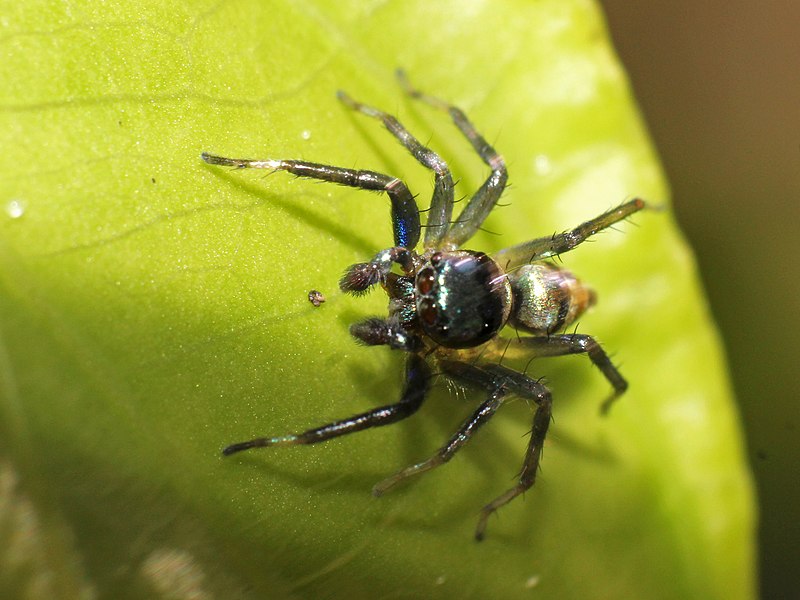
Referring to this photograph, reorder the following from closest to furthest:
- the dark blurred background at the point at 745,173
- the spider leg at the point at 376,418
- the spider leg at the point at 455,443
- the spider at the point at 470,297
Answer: the spider leg at the point at 376,418, the spider leg at the point at 455,443, the spider at the point at 470,297, the dark blurred background at the point at 745,173

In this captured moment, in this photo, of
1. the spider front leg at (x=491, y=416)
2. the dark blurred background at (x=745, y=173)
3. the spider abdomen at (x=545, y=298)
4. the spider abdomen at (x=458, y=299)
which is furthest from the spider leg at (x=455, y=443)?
the dark blurred background at (x=745, y=173)

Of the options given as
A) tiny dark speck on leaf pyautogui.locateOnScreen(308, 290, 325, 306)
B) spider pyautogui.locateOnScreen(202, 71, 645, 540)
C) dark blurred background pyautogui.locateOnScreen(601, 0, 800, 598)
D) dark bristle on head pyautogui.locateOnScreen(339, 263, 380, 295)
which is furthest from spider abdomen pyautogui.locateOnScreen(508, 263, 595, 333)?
dark blurred background pyautogui.locateOnScreen(601, 0, 800, 598)

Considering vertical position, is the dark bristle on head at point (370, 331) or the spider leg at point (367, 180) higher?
the spider leg at point (367, 180)

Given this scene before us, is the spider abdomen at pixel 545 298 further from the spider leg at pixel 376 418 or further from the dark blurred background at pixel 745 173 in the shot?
the dark blurred background at pixel 745 173

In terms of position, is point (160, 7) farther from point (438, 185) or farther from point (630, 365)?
point (630, 365)

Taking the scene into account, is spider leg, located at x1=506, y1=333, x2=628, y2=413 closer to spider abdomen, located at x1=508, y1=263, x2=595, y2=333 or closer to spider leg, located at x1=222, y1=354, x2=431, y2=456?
spider abdomen, located at x1=508, y1=263, x2=595, y2=333

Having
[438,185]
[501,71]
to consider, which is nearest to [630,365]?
[438,185]

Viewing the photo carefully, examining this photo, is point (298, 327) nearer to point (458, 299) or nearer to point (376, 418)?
point (376, 418)

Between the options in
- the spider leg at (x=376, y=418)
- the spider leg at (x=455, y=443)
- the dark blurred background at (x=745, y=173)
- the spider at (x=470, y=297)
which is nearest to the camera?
the spider leg at (x=376, y=418)
